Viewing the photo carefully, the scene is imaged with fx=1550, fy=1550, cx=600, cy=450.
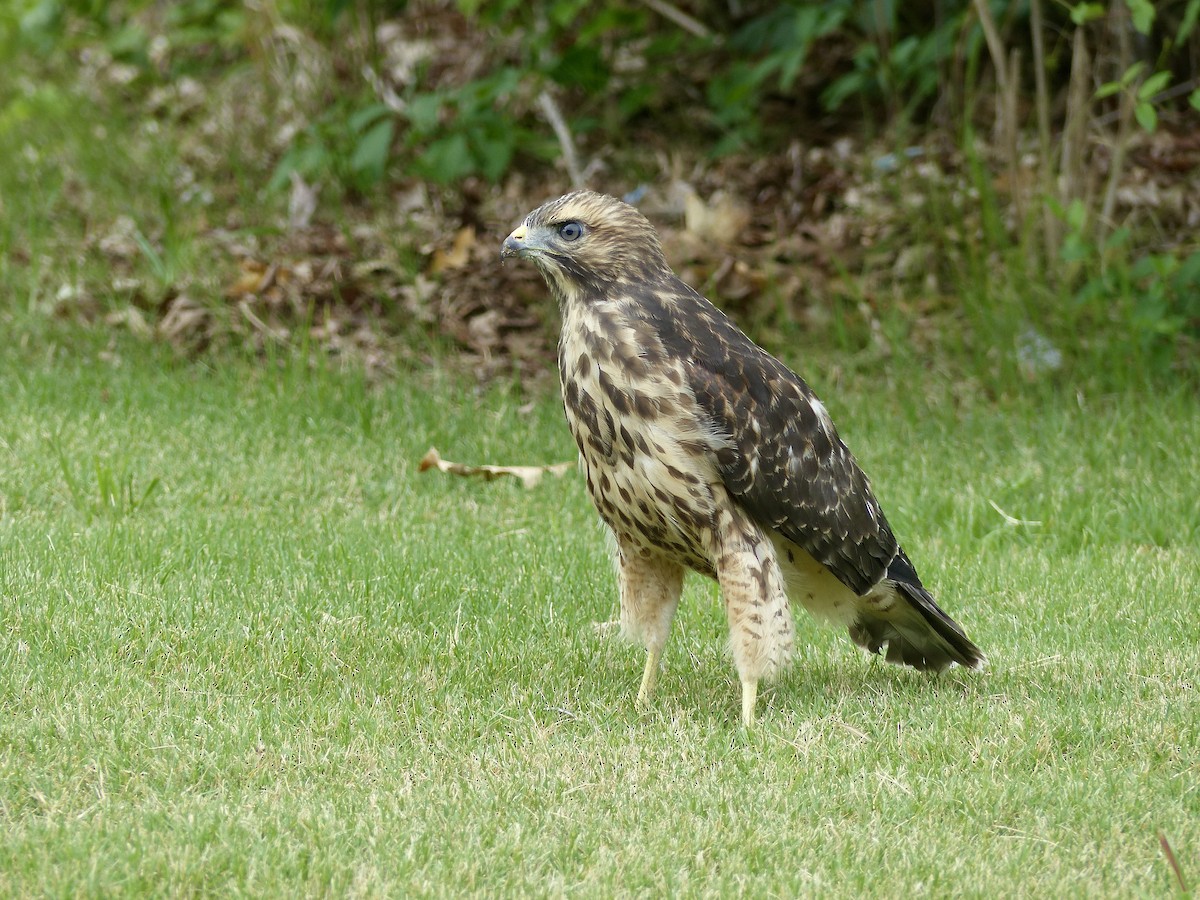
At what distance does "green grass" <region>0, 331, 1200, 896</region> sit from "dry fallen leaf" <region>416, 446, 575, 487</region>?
56 millimetres

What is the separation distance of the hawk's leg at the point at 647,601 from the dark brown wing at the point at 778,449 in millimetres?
381

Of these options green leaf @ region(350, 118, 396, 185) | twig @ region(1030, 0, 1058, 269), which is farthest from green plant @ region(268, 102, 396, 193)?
twig @ region(1030, 0, 1058, 269)

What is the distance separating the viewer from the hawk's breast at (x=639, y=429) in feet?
13.6

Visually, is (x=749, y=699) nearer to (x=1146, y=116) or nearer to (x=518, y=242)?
(x=518, y=242)

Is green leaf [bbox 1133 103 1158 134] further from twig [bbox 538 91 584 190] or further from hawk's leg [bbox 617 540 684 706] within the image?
twig [bbox 538 91 584 190]

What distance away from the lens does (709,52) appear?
409 inches

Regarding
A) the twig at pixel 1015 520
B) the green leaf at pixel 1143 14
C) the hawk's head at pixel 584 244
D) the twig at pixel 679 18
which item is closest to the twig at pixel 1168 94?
the green leaf at pixel 1143 14

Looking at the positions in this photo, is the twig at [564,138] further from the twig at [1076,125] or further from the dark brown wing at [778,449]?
the dark brown wing at [778,449]

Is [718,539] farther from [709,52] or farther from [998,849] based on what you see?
[709,52]

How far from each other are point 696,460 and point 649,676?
2.38 ft

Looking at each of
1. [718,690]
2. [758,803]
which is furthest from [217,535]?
[758,803]

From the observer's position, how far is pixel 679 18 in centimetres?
985

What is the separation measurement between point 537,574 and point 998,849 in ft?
7.65

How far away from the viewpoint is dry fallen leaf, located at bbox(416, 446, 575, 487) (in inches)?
256
